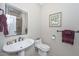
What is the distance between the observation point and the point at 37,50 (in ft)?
4.51

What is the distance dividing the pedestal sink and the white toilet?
3.7 inches

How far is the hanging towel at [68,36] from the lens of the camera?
4.40 feet

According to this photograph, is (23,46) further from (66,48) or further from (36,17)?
(66,48)

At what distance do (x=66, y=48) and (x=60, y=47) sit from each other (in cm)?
10

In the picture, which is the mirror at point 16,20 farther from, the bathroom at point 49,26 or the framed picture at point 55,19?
the framed picture at point 55,19

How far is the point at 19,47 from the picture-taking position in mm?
1313

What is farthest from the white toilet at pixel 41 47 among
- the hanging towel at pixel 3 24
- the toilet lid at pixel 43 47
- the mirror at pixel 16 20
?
the hanging towel at pixel 3 24

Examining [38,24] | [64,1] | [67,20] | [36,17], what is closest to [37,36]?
[38,24]

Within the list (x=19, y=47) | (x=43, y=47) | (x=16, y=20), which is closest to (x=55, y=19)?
(x=43, y=47)

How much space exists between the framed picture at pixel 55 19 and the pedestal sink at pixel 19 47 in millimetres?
435

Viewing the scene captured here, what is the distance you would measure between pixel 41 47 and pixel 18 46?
14.7 inches

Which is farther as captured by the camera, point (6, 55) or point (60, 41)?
point (60, 41)

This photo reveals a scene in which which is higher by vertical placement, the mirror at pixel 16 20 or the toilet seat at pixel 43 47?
the mirror at pixel 16 20

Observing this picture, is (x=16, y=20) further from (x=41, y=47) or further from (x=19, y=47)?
(x=41, y=47)
